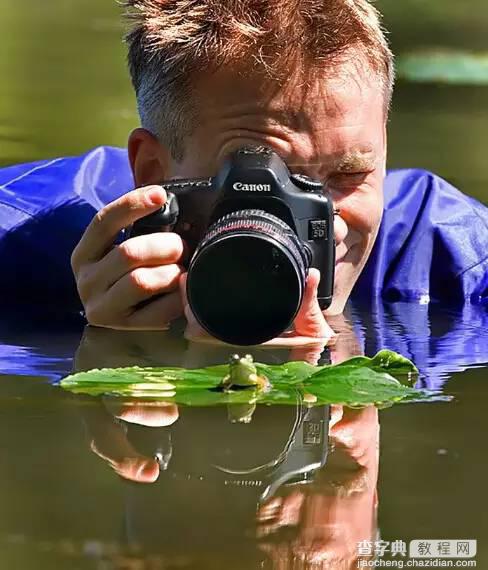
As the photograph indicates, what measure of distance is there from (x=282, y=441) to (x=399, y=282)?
3.36ft

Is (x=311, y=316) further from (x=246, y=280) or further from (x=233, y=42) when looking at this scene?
(x=233, y=42)

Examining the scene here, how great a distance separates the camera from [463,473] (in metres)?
0.81

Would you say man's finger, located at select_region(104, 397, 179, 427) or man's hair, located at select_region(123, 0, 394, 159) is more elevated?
man's hair, located at select_region(123, 0, 394, 159)

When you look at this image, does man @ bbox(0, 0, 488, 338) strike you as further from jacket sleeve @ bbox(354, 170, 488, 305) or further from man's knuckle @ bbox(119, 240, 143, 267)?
jacket sleeve @ bbox(354, 170, 488, 305)

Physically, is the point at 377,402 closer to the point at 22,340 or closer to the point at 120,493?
the point at 120,493

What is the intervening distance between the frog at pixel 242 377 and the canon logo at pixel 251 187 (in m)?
0.24

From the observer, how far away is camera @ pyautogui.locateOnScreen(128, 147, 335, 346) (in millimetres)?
1131

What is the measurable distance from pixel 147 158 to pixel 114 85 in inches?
102

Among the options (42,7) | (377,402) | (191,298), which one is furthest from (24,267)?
(42,7)

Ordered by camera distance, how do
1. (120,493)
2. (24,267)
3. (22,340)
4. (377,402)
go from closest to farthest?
(120,493) < (377,402) < (22,340) < (24,267)

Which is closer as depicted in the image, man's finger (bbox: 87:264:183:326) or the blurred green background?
man's finger (bbox: 87:264:183:326)

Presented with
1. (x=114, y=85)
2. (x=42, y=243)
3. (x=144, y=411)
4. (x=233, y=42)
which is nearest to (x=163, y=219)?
(x=233, y=42)

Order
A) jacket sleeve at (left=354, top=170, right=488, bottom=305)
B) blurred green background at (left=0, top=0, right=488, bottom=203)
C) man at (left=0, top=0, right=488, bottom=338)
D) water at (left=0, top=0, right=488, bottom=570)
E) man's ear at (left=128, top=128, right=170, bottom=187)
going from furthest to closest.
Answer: blurred green background at (left=0, top=0, right=488, bottom=203)
jacket sleeve at (left=354, top=170, right=488, bottom=305)
man's ear at (left=128, top=128, right=170, bottom=187)
man at (left=0, top=0, right=488, bottom=338)
water at (left=0, top=0, right=488, bottom=570)

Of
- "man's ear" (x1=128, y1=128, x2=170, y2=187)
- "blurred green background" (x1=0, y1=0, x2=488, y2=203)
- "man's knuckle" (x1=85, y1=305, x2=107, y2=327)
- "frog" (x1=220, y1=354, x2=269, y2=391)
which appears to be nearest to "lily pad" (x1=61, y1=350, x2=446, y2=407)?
"frog" (x1=220, y1=354, x2=269, y2=391)
